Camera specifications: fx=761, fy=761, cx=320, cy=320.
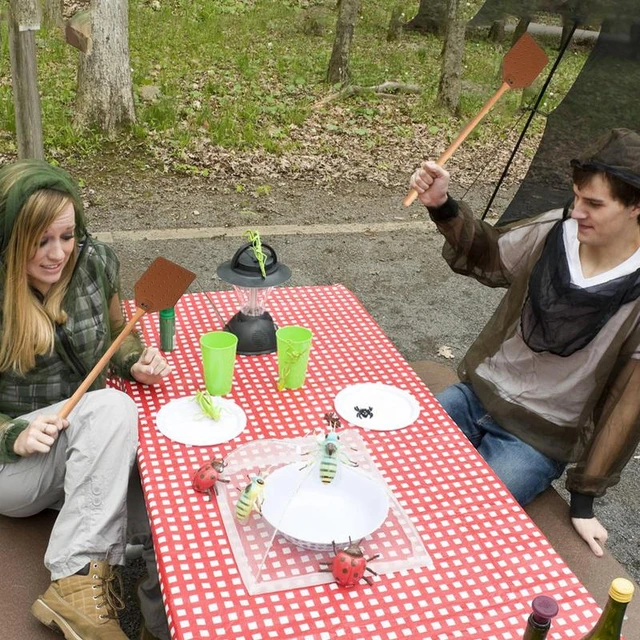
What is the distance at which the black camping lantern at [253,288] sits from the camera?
7.99 ft

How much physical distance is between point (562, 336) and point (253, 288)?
41.0 inches

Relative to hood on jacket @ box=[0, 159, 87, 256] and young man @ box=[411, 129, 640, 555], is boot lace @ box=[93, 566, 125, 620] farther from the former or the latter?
young man @ box=[411, 129, 640, 555]

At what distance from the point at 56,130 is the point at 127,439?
567 centimetres

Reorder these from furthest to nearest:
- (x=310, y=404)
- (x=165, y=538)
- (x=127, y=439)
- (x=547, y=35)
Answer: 1. (x=547, y=35)
2. (x=310, y=404)
3. (x=127, y=439)
4. (x=165, y=538)

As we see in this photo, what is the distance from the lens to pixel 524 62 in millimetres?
2355

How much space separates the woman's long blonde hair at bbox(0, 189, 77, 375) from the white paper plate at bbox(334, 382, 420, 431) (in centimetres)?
91

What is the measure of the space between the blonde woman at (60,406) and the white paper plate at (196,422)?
11 cm

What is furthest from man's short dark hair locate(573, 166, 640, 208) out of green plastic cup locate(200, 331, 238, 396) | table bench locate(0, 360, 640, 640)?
green plastic cup locate(200, 331, 238, 396)

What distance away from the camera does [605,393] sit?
2551 millimetres

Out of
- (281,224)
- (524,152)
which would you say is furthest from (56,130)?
(524,152)

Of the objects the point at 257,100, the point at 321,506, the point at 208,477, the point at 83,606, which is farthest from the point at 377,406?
the point at 257,100

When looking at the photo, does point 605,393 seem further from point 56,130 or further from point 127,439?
point 56,130

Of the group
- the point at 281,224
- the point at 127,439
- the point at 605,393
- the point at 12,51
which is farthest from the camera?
the point at 281,224

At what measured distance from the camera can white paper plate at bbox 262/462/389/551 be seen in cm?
181
